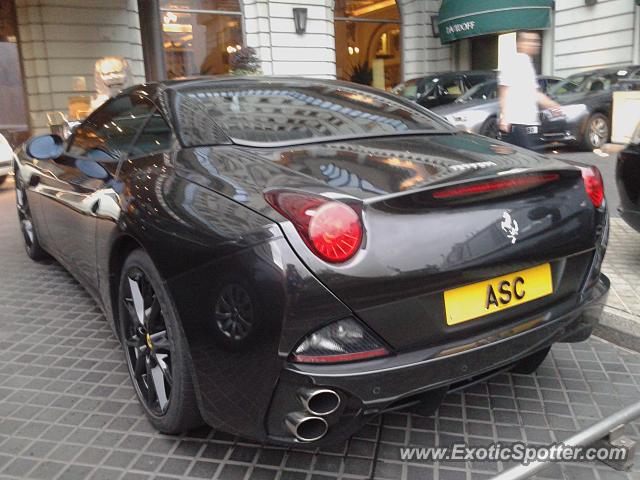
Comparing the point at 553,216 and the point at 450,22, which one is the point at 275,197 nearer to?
the point at 553,216

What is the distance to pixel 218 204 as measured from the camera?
2100mm

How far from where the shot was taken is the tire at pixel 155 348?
2.25 metres

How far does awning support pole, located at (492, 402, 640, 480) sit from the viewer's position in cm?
192

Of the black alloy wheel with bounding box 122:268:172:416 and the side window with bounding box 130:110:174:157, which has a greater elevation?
the side window with bounding box 130:110:174:157

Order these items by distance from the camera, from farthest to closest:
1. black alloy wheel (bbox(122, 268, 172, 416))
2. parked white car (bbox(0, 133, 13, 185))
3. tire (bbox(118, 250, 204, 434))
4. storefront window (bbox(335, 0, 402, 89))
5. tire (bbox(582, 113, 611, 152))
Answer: storefront window (bbox(335, 0, 402, 89)) → tire (bbox(582, 113, 611, 152)) → parked white car (bbox(0, 133, 13, 185)) → black alloy wheel (bbox(122, 268, 172, 416)) → tire (bbox(118, 250, 204, 434))

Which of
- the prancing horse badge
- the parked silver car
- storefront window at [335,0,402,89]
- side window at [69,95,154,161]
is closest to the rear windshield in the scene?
side window at [69,95,154,161]

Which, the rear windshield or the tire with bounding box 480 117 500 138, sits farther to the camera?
the tire with bounding box 480 117 500 138

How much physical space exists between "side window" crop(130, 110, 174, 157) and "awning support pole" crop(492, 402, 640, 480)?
1.86 m

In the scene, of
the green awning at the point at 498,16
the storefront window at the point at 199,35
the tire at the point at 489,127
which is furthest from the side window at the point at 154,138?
the green awning at the point at 498,16

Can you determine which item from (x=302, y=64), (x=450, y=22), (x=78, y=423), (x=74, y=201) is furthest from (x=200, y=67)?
(x=78, y=423)

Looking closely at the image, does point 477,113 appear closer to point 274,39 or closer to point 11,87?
point 274,39

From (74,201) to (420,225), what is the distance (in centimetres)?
218

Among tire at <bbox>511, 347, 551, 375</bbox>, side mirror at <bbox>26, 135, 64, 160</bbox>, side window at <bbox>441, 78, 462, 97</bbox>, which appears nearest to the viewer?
tire at <bbox>511, 347, 551, 375</bbox>

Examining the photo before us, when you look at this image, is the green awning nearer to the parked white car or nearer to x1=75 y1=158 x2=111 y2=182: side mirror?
the parked white car
